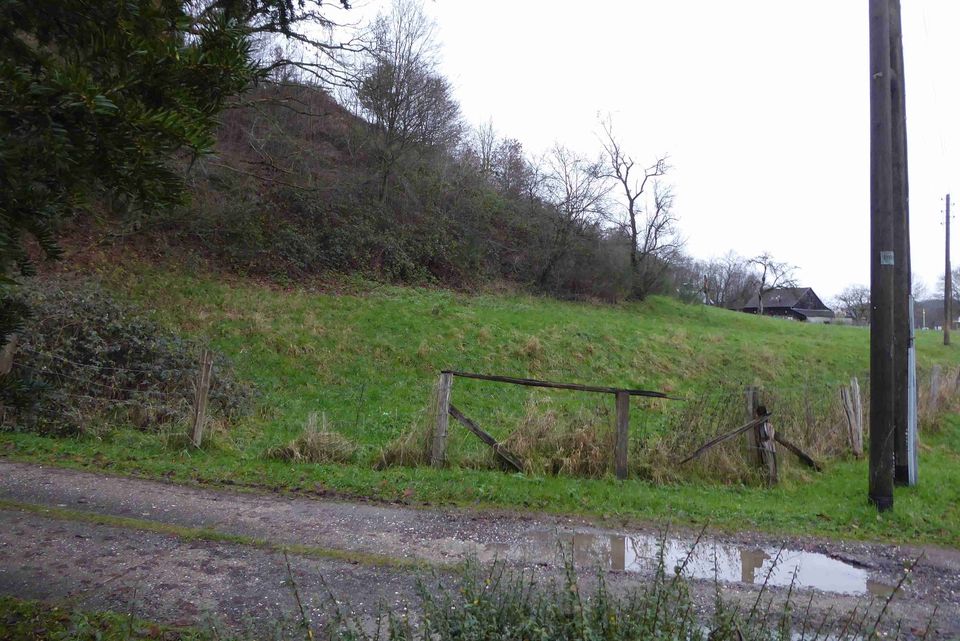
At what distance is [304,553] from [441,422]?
3.53m

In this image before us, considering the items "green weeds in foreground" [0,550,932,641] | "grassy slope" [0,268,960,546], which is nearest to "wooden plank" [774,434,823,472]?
"grassy slope" [0,268,960,546]

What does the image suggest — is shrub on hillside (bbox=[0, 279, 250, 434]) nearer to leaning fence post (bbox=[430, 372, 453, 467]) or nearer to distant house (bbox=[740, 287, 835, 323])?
leaning fence post (bbox=[430, 372, 453, 467])

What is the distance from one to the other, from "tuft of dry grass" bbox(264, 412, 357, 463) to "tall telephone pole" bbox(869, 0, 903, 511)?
6525 millimetres

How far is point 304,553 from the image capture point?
18.3 ft

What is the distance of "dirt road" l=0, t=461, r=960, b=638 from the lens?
183 inches

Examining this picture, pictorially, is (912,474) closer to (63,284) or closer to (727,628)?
(727,628)

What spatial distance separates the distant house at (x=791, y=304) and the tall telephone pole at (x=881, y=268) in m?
77.6

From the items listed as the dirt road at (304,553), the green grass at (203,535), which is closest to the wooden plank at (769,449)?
the dirt road at (304,553)

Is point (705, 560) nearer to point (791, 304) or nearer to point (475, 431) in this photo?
point (475, 431)

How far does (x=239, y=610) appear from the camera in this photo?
4398 mm

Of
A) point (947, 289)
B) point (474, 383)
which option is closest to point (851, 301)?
point (947, 289)

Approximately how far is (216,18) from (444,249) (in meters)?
25.2

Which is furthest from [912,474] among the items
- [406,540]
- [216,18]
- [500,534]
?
[216,18]

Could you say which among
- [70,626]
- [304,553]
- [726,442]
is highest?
[726,442]
